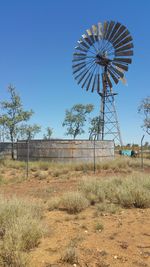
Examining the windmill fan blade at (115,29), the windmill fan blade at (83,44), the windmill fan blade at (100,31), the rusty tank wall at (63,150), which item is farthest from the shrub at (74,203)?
the windmill fan blade at (83,44)

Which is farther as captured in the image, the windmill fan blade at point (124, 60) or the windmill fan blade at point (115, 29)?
the windmill fan blade at point (124, 60)

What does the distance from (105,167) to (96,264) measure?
17.1 meters

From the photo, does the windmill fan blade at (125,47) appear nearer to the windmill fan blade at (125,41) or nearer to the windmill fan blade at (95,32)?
the windmill fan blade at (125,41)

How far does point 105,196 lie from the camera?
9539 millimetres

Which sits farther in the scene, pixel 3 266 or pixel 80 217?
pixel 80 217

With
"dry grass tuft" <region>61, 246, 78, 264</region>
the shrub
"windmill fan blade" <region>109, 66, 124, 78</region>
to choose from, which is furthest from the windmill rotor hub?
"dry grass tuft" <region>61, 246, 78, 264</region>

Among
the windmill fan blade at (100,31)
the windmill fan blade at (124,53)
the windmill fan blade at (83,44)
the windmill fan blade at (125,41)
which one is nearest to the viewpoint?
the windmill fan blade at (125,41)

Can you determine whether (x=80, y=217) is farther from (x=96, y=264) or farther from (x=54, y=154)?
(x=54, y=154)

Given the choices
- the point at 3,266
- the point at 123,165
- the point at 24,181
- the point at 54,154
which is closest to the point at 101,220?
the point at 3,266

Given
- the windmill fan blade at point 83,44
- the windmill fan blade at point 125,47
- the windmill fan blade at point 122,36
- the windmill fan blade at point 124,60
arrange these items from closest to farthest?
the windmill fan blade at point 122,36 → the windmill fan blade at point 125,47 → the windmill fan blade at point 124,60 → the windmill fan blade at point 83,44

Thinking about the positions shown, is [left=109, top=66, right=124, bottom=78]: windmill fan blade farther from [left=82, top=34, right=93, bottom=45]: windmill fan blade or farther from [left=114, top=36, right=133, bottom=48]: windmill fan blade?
[left=82, top=34, right=93, bottom=45]: windmill fan blade

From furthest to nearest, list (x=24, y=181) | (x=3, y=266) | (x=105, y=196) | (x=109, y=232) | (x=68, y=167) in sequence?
(x=68, y=167) < (x=24, y=181) < (x=105, y=196) < (x=109, y=232) < (x=3, y=266)

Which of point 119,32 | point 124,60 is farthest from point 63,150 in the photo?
point 119,32

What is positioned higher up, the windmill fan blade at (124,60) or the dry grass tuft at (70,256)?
the windmill fan blade at (124,60)
